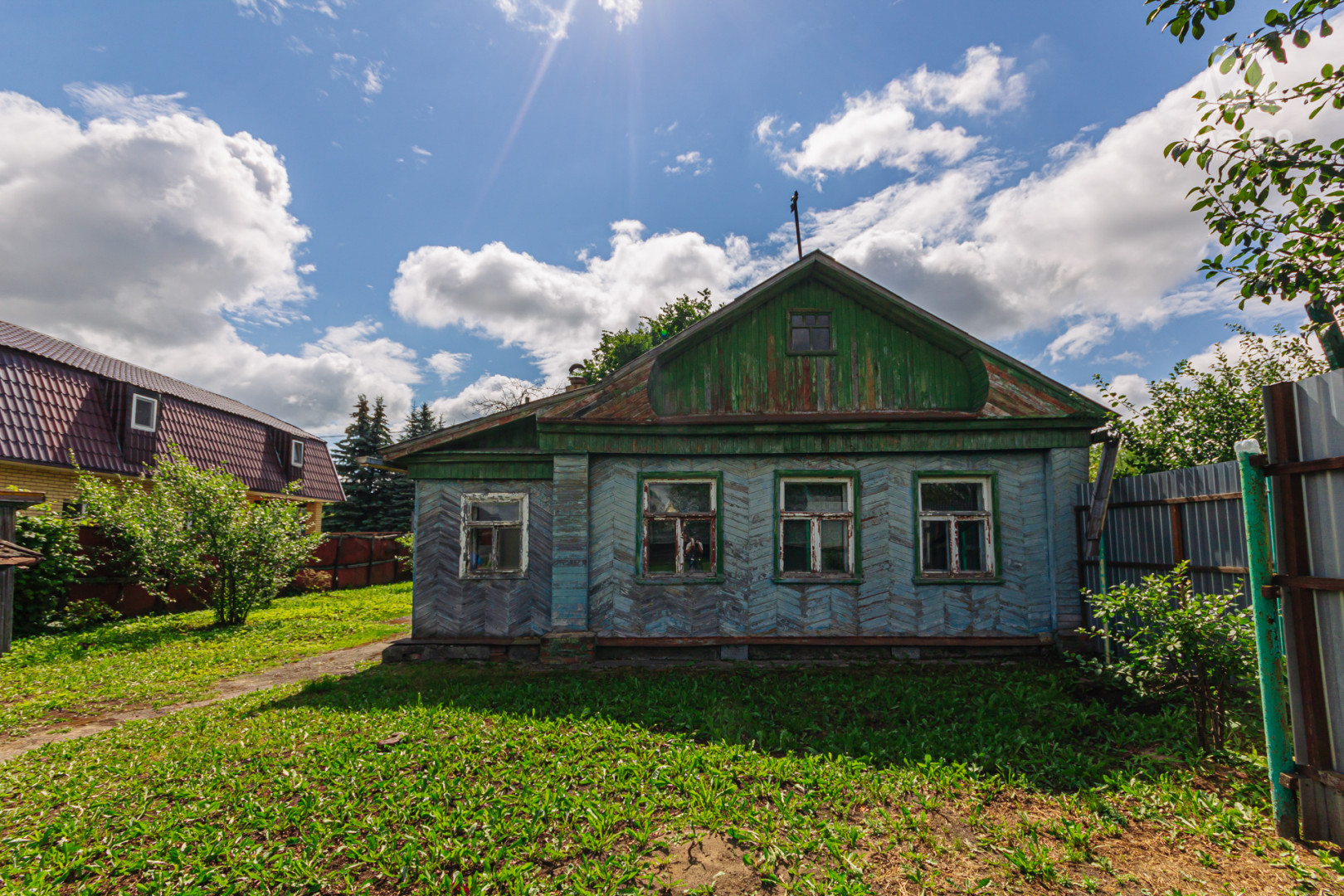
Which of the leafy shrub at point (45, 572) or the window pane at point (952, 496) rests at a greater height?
the window pane at point (952, 496)

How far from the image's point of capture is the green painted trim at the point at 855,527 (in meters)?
9.23

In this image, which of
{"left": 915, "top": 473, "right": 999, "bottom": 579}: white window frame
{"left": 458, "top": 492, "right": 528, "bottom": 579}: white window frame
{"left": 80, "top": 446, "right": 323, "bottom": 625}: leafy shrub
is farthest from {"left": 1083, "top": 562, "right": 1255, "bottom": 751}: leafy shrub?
{"left": 80, "top": 446, "right": 323, "bottom": 625}: leafy shrub

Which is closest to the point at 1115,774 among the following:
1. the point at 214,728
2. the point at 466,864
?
the point at 466,864

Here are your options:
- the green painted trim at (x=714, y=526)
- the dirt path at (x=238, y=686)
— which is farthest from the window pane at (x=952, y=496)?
the dirt path at (x=238, y=686)

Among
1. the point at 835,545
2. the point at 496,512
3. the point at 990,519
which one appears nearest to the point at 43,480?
the point at 496,512

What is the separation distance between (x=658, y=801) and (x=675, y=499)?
5328mm

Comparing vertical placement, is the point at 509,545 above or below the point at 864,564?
above

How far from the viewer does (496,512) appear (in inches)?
388

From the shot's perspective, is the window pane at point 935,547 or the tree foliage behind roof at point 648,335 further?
the tree foliage behind roof at point 648,335

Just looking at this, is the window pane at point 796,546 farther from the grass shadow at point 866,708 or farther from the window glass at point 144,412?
the window glass at point 144,412

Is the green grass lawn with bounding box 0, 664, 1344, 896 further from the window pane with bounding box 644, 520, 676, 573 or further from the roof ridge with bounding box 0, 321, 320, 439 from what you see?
the roof ridge with bounding box 0, 321, 320, 439

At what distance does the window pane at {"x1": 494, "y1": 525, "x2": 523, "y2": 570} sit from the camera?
386 inches

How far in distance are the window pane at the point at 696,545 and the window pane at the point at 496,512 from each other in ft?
8.95

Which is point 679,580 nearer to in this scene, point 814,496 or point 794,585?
point 794,585
